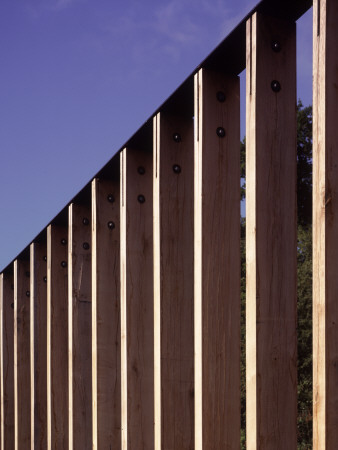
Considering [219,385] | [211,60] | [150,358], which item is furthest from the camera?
[150,358]

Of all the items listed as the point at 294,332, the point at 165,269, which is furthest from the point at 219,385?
the point at 165,269

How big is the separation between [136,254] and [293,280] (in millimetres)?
1146

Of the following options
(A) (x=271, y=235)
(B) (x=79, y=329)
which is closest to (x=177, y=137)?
(A) (x=271, y=235)

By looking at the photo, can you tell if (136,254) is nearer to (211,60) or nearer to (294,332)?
(211,60)

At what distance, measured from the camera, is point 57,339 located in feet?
13.7

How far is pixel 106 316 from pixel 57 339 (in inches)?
34.3

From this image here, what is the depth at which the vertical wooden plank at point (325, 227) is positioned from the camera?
1.72 meters

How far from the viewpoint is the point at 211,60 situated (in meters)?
2.44

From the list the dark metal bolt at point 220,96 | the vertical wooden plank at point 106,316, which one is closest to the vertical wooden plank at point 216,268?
the dark metal bolt at point 220,96

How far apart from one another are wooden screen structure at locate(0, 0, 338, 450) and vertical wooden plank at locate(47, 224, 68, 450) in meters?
0.39

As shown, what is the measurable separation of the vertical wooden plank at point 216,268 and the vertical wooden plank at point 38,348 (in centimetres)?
241

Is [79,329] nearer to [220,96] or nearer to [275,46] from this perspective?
[220,96]

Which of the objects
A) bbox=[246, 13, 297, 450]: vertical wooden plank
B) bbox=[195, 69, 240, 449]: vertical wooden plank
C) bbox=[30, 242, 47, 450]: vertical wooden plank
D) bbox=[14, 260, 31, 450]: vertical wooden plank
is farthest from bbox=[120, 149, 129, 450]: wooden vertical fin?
bbox=[14, 260, 31, 450]: vertical wooden plank

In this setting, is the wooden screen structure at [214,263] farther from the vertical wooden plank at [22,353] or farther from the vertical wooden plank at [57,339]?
the vertical wooden plank at [22,353]
